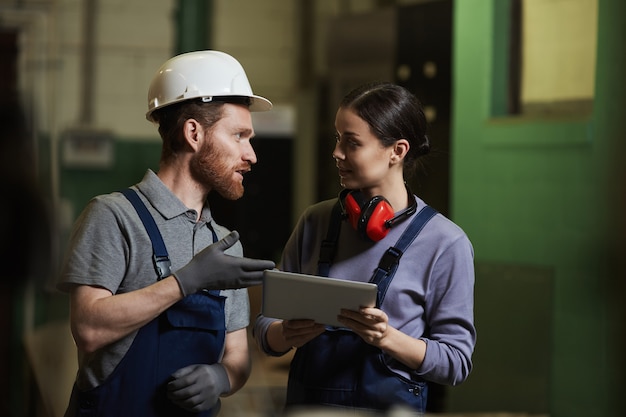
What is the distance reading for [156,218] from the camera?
1347 mm

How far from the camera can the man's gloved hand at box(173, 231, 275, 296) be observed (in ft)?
4.21

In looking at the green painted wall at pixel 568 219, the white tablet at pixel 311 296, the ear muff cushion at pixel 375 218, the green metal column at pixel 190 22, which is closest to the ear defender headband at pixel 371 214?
the ear muff cushion at pixel 375 218

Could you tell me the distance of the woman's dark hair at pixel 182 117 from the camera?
138 cm

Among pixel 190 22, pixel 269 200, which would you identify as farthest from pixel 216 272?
pixel 190 22

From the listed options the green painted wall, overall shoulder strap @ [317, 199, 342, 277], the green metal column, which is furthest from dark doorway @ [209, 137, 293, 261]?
overall shoulder strap @ [317, 199, 342, 277]

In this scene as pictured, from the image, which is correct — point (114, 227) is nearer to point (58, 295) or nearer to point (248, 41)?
point (58, 295)

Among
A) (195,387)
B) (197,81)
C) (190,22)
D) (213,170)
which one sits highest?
(190,22)

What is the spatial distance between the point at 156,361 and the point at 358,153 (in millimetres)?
454

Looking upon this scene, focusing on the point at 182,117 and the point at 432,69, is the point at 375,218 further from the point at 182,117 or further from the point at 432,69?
the point at 432,69

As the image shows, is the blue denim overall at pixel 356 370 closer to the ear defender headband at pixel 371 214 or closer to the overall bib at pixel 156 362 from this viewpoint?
the ear defender headband at pixel 371 214

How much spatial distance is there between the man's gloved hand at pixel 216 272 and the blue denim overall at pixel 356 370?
144mm

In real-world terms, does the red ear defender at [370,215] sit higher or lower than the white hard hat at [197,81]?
lower

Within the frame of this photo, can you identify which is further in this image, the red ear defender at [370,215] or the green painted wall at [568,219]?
the green painted wall at [568,219]

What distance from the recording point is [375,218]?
4.42 ft
